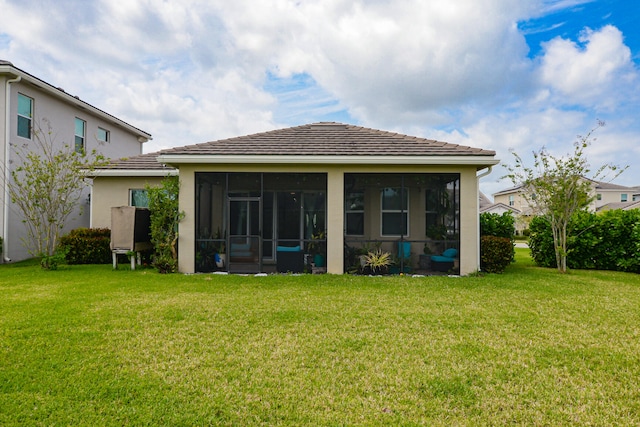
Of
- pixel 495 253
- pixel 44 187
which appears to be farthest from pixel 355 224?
pixel 44 187

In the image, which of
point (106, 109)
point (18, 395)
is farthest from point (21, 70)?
point (18, 395)

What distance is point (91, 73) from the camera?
1501 centimetres

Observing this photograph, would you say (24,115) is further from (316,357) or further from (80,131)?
(316,357)

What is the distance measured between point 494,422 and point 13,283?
33.9 ft

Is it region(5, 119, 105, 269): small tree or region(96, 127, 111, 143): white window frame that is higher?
region(96, 127, 111, 143): white window frame

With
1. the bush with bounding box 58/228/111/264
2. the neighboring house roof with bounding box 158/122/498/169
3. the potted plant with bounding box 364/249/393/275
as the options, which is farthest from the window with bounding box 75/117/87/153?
the potted plant with bounding box 364/249/393/275

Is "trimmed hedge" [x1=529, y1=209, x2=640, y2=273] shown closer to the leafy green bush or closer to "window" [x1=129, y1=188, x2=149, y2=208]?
the leafy green bush

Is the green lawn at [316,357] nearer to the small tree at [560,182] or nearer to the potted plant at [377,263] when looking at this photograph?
the potted plant at [377,263]

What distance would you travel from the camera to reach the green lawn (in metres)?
3.21

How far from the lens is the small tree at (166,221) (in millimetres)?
10391

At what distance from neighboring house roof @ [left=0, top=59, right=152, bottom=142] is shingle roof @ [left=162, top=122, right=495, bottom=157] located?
6692 mm

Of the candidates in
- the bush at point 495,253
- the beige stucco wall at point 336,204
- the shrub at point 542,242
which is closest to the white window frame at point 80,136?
the beige stucco wall at point 336,204

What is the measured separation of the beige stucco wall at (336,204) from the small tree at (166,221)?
208mm

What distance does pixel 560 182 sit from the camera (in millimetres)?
11117
